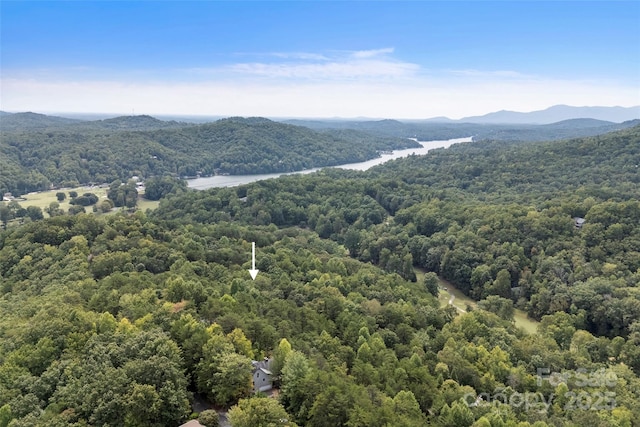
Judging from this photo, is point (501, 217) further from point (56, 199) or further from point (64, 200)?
point (56, 199)

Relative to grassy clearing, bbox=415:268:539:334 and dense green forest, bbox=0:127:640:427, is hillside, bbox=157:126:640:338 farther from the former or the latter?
grassy clearing, bbox=415:268:539:334

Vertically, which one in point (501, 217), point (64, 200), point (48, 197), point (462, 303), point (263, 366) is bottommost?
point (462, 303)

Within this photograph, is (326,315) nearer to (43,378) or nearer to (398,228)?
(43,378)

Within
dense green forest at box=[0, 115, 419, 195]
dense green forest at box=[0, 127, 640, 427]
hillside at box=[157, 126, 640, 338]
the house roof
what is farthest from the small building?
dense green forest at box=[0, 115, 419, 195]

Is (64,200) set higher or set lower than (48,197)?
lower

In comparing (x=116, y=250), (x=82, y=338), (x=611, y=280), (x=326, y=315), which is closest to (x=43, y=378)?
(x=82, y=338)

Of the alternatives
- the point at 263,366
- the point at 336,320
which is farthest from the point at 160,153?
the point at 263,366
